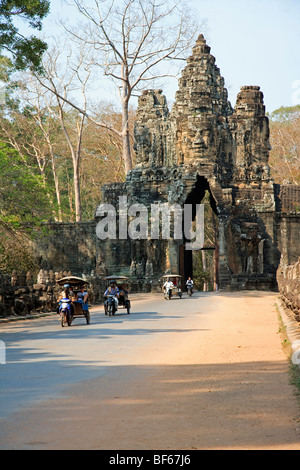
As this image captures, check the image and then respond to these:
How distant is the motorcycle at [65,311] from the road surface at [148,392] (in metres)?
2.71

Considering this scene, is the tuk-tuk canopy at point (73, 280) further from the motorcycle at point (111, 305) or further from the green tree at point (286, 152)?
the green tree at point (286, 152)

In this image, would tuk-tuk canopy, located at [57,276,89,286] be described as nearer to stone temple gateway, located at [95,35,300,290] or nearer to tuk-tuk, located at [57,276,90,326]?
tuk-tuk, located at [57,276,90,326]

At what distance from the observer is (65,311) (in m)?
17.6

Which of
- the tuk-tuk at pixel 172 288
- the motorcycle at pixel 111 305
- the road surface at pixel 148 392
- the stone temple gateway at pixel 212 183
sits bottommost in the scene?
the tuk-tuk at pixel 172 288

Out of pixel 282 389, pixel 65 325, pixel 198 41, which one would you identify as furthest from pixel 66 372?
pixel 198 41

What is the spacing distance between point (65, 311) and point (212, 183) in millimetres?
25702

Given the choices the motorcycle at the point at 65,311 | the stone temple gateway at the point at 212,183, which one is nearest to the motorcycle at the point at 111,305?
the motorcycle at the point at 65,311

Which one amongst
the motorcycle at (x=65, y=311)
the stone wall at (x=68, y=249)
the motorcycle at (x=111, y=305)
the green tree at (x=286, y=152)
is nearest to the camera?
the motorcycle at (x=65, y=311)

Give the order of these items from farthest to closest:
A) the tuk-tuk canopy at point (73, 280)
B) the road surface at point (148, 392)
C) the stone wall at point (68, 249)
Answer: the stone wall at point (68, 249) < the tuk-tuk canopy at point (73, 280) < the road surface at point (148, 392)

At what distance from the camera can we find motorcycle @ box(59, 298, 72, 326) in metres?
17.5

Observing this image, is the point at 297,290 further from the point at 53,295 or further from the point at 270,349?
the point at 53,295

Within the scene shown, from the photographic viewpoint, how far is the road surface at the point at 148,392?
565 cm

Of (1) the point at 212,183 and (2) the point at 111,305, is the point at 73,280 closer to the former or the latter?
(2) the point at 111,305
